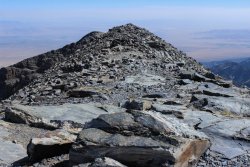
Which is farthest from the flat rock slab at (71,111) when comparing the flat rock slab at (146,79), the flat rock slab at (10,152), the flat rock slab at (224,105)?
the flat rock slab at (146,79)

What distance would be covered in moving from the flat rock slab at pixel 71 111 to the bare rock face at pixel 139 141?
16.8 feet

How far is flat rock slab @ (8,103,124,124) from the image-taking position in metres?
19.5

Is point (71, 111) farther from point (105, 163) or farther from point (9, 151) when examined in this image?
point (105, 163)

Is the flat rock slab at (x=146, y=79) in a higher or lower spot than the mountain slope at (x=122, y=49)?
lower

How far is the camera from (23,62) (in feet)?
216

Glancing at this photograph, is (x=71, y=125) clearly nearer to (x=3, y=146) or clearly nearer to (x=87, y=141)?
(x=3, y=146)

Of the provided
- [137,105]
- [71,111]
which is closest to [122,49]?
[137,105]

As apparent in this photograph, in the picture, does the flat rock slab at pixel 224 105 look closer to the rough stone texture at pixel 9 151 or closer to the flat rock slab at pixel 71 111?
the flat rock slab at pixel 71 111

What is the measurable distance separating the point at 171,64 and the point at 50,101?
14.7m

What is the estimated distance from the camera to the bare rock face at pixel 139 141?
1253cm

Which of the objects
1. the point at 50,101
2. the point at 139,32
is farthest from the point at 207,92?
the point at 139,32

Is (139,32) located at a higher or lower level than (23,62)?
higher

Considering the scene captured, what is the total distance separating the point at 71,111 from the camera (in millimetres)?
20375

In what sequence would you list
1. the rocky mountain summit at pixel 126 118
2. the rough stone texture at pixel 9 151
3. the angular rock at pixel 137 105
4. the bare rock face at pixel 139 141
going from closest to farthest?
the bare rock face at pixel 139 141 < the rocky mountain summit at pixel 126 118 < the rough stone texture at pixel 9 151 < the angular rock at pixel 137 105
